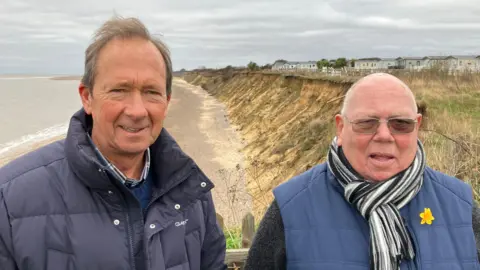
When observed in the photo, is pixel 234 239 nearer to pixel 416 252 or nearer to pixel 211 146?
pixel 416 252

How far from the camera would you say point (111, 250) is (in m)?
1.84

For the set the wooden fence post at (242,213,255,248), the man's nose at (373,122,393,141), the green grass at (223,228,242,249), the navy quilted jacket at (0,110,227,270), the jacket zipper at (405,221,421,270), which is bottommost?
the green grass at (223,228,242,249)

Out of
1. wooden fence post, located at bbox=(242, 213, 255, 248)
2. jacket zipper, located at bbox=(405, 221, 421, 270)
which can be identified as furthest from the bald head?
wooden fence post, located at bbox=(242, 213, 255, 248)

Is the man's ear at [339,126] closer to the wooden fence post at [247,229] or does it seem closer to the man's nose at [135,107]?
the man's nose at [135,107]

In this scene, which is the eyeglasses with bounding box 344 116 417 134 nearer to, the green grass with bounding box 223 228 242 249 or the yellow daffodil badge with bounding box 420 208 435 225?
the yellow daffodil badge with bounding box 420 208 435 225

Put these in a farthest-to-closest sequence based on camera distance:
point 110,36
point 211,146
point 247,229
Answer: point 211,146, point 247,229, point 110,36

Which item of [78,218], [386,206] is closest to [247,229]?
[386,206]

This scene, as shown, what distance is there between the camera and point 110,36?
1.93 metres

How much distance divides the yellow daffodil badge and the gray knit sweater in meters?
0.24

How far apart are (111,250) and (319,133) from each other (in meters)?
15.8

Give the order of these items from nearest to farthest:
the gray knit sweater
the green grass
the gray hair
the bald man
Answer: the gray hair < the bald man < the gray knit sweater < the green grass

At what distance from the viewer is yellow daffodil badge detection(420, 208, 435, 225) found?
207 cm

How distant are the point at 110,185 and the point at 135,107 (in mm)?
349

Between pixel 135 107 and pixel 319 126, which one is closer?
pixel 135 107
